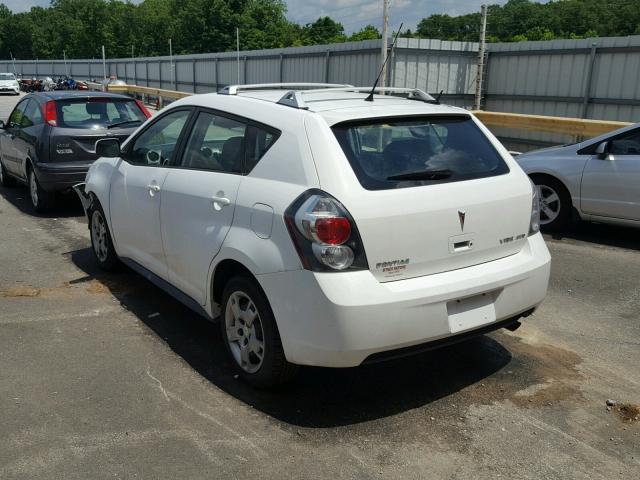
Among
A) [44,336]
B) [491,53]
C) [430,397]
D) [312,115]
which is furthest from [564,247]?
[491,53]

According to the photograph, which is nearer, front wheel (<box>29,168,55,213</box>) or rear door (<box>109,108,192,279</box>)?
rear door (<box>109,108,192,279</box>)

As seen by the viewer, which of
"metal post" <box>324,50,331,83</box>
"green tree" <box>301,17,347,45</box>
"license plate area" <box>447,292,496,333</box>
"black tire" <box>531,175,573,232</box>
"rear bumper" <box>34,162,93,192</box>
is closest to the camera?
"license plate area" <box>447,292,496,333</box>

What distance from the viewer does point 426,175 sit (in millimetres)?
3645

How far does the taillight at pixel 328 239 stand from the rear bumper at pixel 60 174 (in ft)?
20.2

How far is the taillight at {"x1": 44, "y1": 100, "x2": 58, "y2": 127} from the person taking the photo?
8734mm

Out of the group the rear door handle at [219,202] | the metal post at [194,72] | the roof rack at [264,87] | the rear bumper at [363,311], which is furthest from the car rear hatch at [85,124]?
the metal post at [194,72]

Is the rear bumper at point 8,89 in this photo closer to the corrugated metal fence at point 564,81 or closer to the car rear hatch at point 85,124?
the corrugated metal fence at point 564,81

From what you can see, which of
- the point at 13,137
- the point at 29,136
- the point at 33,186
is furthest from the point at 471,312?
the point at 13,137

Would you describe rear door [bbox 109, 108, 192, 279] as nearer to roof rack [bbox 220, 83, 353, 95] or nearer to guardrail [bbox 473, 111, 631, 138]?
roof rack [bbox 220, 83, 353, 95]

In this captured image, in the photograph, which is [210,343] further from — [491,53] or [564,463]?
[491,53]

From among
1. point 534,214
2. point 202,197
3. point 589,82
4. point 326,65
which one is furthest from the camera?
point 326,65

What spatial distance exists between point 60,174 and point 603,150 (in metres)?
6.74

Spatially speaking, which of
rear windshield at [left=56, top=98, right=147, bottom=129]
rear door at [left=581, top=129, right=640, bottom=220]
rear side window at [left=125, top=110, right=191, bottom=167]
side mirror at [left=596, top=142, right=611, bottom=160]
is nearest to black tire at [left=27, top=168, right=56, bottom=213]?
rear windshield at [left=56, top=98, right=147, bottom=129]

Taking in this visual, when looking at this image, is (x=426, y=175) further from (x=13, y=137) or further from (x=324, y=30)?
(x=324, y=30)
